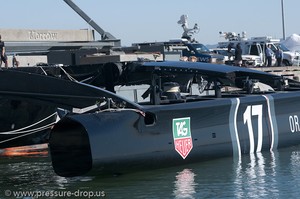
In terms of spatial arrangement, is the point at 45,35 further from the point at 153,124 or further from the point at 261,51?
the point at 153,124

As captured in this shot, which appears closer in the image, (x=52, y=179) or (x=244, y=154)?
(x=52, y=179)

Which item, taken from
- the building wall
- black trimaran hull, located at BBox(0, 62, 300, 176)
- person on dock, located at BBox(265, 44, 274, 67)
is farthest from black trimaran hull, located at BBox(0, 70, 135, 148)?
person on dock, located at BBox(265, 44, 274, 67)

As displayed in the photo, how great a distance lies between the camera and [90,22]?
3195cm

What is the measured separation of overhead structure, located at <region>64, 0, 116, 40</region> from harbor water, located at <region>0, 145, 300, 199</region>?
18771 mm

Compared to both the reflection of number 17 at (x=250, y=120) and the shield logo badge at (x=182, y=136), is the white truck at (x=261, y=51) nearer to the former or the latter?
the reflection of number 17 at (x=250, y=120)

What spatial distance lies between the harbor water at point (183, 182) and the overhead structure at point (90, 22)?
739 inches

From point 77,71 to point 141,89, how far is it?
3.08 meters

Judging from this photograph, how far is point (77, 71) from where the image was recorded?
42.4ft

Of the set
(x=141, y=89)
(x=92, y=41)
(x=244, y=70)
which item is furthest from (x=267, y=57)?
(x=244, y=70)

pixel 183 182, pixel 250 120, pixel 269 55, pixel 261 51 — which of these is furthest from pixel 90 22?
pixel 183 182

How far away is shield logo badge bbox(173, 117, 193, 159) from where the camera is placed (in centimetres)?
1095

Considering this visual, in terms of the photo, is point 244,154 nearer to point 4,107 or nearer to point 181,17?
point 4,107

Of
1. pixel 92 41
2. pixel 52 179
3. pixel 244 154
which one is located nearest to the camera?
pixel 52 179

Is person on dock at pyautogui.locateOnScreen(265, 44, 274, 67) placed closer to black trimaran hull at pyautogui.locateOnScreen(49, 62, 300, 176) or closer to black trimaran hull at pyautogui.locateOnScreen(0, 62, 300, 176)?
black trimaran hull at pyautogui.locateOnScreen(49, 62, 300, 176)
